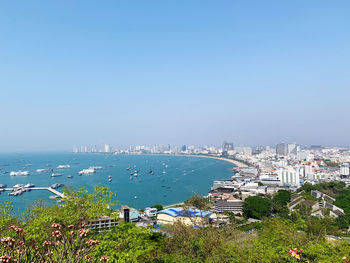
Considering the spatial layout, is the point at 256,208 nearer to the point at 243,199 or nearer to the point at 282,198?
the point at 282,198

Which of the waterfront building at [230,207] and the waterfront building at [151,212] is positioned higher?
the waterfront building at [151,212]

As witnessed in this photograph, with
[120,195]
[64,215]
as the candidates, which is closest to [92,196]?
[64,215]

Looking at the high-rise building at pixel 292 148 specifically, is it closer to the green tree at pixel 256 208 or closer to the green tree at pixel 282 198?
the green tree at pixel 282 198

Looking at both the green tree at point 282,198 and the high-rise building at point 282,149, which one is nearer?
the green tree at point 282,198

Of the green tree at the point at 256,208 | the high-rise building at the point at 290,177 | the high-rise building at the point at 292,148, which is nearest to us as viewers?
the green tree at the point at 256,208

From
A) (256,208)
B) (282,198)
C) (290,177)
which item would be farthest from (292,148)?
(256,208)

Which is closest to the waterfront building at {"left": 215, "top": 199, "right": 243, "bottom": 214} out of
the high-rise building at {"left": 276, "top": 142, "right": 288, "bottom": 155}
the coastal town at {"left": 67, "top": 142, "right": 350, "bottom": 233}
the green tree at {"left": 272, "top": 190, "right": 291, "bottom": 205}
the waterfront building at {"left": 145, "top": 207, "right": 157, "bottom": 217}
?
the coastal town at {"left": 67, "top": 142, "right": 350, "bottom": 233}

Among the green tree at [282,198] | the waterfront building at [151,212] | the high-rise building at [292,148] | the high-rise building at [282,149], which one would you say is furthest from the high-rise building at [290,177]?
the high-rise building at [292,148]

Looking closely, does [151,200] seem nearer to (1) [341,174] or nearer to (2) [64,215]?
(2) [64,215]

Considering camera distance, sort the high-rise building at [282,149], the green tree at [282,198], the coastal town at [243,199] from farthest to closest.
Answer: the high-rise building at [282,149], the green tree at [282,198], the coastal town at [243,199]
